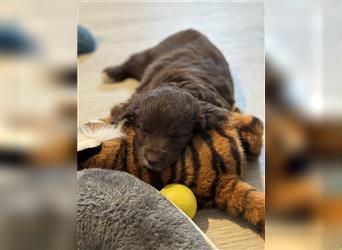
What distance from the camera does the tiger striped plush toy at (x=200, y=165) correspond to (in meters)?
1.36

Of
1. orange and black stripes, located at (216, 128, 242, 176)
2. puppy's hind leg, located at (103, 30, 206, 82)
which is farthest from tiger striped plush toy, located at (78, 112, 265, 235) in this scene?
puppy's hind leg, located at (103, 30, 206, 82)

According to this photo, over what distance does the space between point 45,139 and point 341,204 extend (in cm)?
28

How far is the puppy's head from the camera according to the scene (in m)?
1.32

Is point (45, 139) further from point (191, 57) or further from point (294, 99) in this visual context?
point (191, 57)

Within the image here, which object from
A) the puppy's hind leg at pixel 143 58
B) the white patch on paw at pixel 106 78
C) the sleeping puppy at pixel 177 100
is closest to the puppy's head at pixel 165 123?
the sleeping puppy at pixel 177 100

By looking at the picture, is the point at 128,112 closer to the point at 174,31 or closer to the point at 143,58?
the point at 143,58

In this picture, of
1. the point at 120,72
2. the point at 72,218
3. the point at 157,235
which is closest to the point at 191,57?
the point at 120,72

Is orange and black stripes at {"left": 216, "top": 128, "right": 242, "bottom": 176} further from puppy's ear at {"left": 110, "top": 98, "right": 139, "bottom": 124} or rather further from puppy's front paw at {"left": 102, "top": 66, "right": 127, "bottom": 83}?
puppy's front paw at {"left": 102, "top": 66, "right": 127, "bottom": 83}

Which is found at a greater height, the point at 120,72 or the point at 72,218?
the point at 120,72

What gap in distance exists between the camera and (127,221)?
1.12 meters

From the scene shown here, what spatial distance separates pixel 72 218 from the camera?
564mm

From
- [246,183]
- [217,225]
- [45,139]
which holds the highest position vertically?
[45,139]

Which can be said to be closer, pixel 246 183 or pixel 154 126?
pixel 154 126

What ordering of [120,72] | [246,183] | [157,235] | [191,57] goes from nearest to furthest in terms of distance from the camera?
[157,235] < [246,183] < [191,57] < [120,72]
